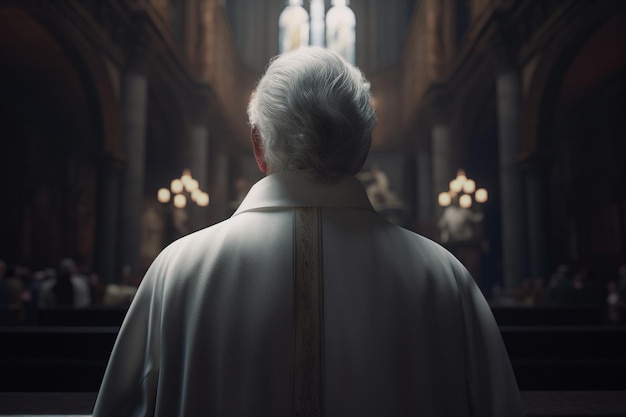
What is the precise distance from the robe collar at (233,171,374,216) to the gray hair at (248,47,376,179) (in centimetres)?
3

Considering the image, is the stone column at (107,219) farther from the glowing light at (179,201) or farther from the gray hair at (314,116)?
the gray hair at (314,116)

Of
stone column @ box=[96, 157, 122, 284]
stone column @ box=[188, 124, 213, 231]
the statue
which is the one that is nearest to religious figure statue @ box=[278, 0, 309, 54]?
stone column @ box=[188, 124, 213, 231]

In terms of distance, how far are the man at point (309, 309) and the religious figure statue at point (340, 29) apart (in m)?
32.1

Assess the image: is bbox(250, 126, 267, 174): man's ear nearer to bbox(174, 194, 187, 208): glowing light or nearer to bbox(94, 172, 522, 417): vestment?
bbox(94, 172, 522, 417): vestment

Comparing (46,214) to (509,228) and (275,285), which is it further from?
(275,285)

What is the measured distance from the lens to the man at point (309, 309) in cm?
127

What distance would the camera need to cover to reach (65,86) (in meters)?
14.5

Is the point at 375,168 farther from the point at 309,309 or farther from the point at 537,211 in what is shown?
the point at 309,309

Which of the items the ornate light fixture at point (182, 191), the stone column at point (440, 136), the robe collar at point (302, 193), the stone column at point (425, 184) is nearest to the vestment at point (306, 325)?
the robe collar at point (302, 193)

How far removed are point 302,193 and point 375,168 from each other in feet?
76.7

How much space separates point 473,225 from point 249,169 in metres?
17.0

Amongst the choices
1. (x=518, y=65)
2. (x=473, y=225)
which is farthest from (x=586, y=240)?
(x=518, y=65)

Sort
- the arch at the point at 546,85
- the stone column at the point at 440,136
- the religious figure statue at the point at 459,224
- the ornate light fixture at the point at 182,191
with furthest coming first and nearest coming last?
the stone column at the point at 440,136, the religious figure statue at the point at 459,224, the ornate light fixture at the point at 182,191, the arch at the point at 546,85

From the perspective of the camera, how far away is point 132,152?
1404 centimetres
